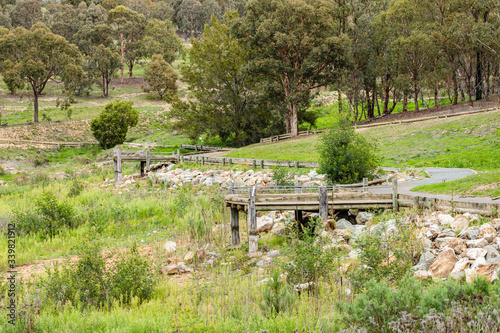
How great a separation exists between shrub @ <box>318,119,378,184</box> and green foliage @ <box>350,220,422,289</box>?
24.2ft

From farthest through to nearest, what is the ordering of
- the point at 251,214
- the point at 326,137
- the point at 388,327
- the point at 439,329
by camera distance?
1. the point at 326,137
2. the point at 251,214
3. the point at 388,327
4. the point at 439,329

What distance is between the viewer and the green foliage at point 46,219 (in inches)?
751

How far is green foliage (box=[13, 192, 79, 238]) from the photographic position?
62.6 feet

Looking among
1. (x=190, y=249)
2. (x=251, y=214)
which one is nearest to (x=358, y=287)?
(x=251, y=214)

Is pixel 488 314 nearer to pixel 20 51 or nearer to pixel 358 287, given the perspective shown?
pixel 358 287

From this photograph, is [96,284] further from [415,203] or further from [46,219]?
[46,219]

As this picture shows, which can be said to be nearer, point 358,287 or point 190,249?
point 358,287

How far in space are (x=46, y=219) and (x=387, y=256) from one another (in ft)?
49.4

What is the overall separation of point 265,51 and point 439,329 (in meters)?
39.0

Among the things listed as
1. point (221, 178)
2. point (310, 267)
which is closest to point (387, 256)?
point (310, 267)

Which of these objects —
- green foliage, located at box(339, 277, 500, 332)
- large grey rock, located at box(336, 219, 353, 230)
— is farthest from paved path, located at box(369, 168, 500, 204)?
green foliage, located at box(339, 277, 500, 332)

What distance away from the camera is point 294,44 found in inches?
1572

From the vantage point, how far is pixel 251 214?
14406 millimetres

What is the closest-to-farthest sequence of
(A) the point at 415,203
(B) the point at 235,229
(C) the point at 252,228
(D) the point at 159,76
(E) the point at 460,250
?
(E) the point at 460,250, (A) the point at 415,203, (C) the point at 252,228, (B) the point at 235,229, (D) the point at 159,76
